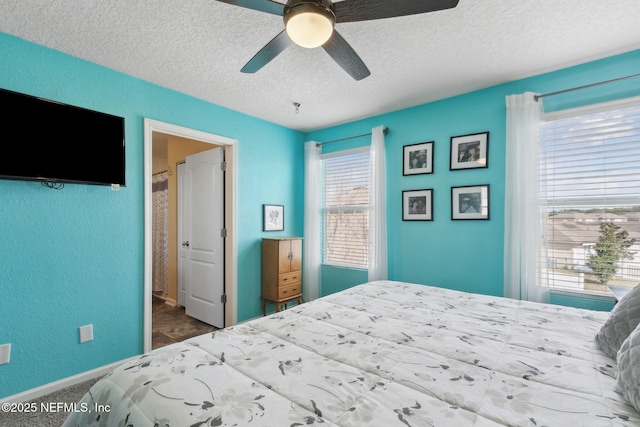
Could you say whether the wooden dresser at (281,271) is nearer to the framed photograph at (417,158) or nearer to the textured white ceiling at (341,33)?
the framed photograph at (417,158)

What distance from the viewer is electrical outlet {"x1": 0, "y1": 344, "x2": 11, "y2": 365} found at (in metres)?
1.95

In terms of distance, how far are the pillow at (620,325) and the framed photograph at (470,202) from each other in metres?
1.59

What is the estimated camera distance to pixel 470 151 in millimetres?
2904

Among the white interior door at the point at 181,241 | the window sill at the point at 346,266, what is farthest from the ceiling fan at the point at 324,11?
the white interior door at the point at 181,241

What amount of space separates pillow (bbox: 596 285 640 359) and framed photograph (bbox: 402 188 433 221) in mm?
1937

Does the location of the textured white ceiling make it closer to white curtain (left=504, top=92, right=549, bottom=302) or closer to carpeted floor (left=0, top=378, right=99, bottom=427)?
white curtain (left=504, top=92, right=549, bottom=302)

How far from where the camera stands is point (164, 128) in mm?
2771

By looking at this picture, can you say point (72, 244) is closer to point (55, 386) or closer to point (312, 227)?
point (55, 386)

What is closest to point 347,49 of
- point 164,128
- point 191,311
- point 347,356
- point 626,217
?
point 347,356

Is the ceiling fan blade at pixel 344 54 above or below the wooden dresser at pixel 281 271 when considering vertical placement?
above

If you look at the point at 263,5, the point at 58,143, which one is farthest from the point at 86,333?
the point at 263,5

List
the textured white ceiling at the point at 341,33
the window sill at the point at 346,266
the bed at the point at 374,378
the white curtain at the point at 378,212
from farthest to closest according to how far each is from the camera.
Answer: the window sill at the point at 346,266
the white curtain at the point at 378,212
the textured white ceiling at the point at 341,33
the bed at the point at 374,378

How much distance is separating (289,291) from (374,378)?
2.72 metres

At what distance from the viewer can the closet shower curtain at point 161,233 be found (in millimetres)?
4728
